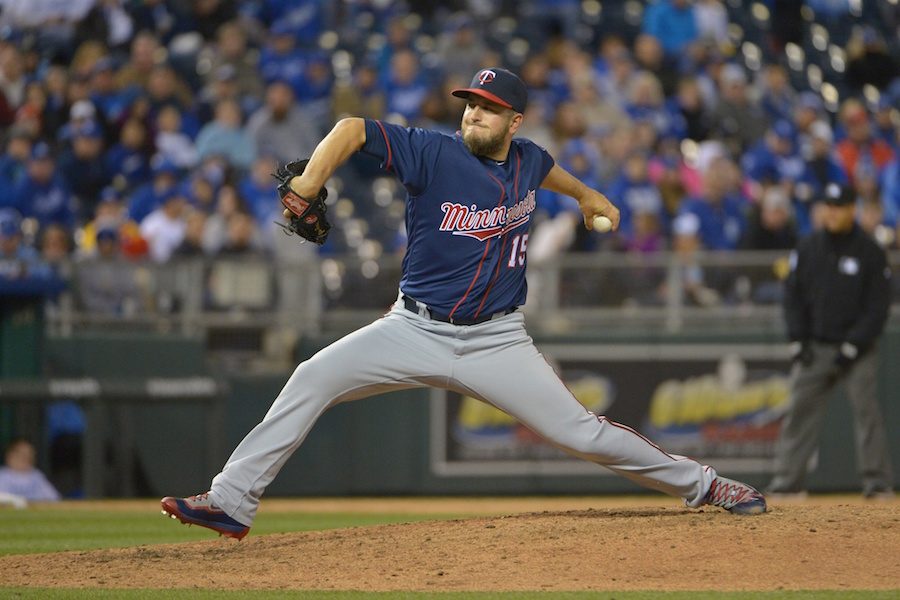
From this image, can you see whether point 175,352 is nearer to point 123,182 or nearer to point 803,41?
point 123,182

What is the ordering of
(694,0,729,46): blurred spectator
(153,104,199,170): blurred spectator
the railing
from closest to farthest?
1. the railing
2. (153,104,199,170): blurred spectator
3. (694,0,729,46): blurred spectator

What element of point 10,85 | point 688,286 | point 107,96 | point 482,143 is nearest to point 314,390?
point 482,143

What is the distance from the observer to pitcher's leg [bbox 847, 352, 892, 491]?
28.7 feet

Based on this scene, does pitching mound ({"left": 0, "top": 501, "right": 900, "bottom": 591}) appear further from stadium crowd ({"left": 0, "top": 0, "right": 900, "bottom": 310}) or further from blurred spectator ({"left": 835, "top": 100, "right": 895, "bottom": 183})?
blurred spectator ({"left": 835, "top": 100, "right": 895, "bottom": 183})

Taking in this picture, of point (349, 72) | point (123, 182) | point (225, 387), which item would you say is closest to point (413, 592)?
point (225, 387)

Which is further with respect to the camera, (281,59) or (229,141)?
(281,59)

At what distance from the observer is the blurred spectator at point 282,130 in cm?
1284

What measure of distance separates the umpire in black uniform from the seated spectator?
5844 millimetres

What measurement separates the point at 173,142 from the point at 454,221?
28.3ft

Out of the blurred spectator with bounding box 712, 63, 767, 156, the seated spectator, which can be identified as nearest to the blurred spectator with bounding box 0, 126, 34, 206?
the seated spectator

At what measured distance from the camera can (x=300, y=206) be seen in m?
4.78

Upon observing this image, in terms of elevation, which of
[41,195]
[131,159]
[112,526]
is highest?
[131,159]

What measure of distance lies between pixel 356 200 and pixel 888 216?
18.1ft

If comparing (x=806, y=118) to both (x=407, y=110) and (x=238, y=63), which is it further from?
(x=238, y=63)
